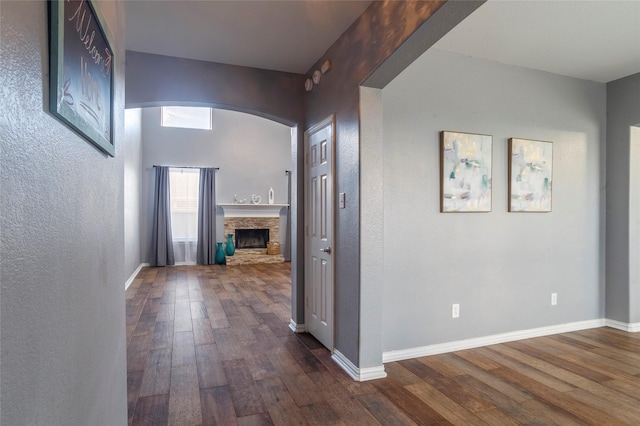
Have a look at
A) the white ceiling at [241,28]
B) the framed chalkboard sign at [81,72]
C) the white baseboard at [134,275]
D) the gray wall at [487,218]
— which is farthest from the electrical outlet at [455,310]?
the white baseboard at [134,275]

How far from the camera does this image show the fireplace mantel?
351 inches

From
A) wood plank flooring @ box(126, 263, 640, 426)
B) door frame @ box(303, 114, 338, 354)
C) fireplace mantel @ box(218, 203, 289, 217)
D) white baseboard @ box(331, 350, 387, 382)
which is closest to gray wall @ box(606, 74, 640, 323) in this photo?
wood plank flooring @ box(126, 263, 640, 426)

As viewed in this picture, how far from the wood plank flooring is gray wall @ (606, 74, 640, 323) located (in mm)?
389

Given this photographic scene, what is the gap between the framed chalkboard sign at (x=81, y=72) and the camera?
89 centimetres

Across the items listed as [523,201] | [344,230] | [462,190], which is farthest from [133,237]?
[523,201]

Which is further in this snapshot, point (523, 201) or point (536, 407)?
point (523, 201)

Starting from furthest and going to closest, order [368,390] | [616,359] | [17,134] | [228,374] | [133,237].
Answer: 1. [133,237]
2. [616,359]
3. [228,374]
4. [368,390]
5. [17,134]

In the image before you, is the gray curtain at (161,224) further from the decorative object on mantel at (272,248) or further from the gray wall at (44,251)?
the gray wall at (44,251)

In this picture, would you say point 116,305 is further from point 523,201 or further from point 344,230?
point 523,201

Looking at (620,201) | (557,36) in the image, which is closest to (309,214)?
(557,36)

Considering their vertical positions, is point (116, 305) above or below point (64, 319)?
below

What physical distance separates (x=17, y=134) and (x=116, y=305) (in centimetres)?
118

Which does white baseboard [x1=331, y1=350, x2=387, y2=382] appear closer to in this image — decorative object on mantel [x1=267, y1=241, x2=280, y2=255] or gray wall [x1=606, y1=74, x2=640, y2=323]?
gray wall [x1=606, y1=74, x2=640, y2=323]

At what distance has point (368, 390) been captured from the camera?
2.53 meters
